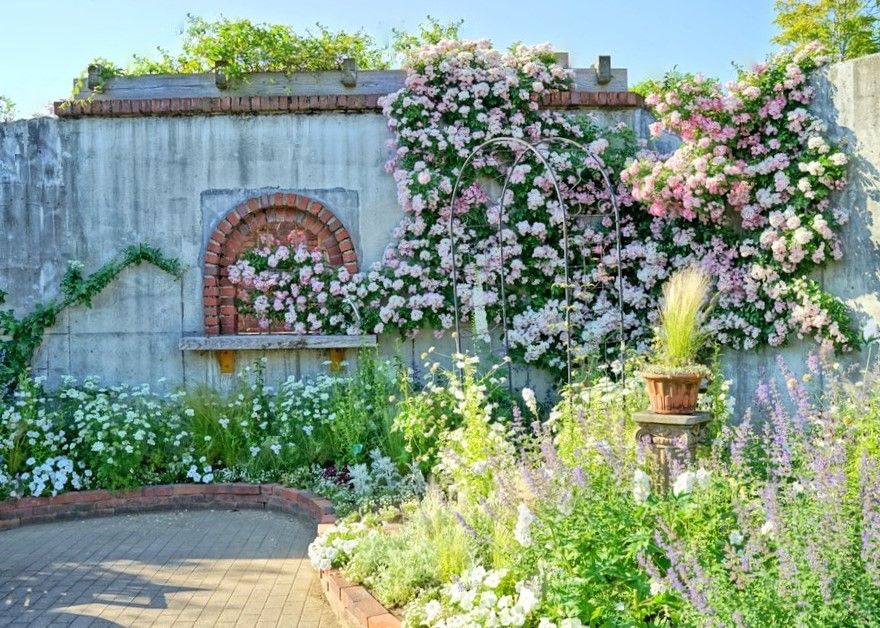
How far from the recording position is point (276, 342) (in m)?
7.92

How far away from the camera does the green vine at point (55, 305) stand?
783 cm

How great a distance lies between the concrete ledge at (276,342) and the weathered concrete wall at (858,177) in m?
3.84

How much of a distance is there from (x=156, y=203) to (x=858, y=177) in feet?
19.6

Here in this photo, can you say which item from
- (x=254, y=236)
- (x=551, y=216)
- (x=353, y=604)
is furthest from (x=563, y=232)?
(x=353, y=604)

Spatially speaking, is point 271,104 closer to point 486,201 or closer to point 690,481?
point 486,201

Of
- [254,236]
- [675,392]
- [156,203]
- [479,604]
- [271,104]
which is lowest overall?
[479,604]

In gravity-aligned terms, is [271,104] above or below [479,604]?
above

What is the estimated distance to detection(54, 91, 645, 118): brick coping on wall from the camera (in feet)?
26.2

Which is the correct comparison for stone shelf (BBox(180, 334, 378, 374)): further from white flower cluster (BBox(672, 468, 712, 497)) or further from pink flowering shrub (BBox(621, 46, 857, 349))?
white flower cluster (BBox(672, 468, 712, 497))

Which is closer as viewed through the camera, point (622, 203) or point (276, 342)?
point (622, 203)

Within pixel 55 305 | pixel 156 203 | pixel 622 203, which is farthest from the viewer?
pixel 156 203

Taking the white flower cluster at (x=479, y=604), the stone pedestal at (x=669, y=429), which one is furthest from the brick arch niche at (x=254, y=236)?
the white flower cluster at (x=479, y=604)

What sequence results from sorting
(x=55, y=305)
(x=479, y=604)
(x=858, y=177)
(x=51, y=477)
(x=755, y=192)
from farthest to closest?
1. (x=55, y=305)
2. (x=755, y=192)
3. (x=858, y=177)
4. (x=51, y=477)
5. (x=479, y=604)

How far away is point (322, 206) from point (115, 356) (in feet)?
7.66
